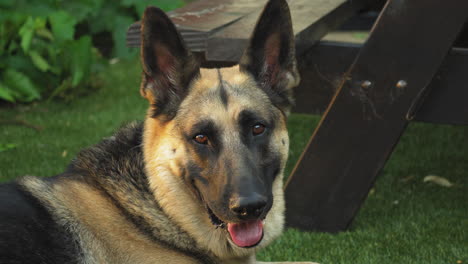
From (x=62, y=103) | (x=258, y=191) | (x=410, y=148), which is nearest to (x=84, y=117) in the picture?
(x=62, y=103)

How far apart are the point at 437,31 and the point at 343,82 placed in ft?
2.06

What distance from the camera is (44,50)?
6.98 m

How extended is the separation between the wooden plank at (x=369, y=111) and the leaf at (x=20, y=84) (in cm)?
351

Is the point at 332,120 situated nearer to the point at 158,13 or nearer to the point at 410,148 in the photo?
the point at 158,13

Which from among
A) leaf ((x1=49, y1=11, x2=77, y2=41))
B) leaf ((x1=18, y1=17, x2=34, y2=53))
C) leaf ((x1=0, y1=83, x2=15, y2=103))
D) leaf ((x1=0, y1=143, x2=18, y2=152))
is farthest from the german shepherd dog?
leaf ((x1=49, y1=11, x2=77, y2=41))

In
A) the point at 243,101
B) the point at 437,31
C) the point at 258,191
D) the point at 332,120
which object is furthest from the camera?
the point at 332,120

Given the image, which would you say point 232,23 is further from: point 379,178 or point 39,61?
point 39,61

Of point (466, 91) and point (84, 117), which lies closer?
point (466, 91)

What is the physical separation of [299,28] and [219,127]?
1075 mm

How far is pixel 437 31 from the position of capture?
375 centimetres

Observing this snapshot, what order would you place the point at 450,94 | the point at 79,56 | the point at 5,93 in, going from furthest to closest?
the point at 79,56, the point at 5,93, the point at 450,94

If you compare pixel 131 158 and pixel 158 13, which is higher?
pixel 158 13

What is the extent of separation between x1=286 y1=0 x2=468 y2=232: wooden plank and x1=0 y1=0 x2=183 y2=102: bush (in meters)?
3.55

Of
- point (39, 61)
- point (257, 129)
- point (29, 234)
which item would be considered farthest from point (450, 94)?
point (39, 61)
